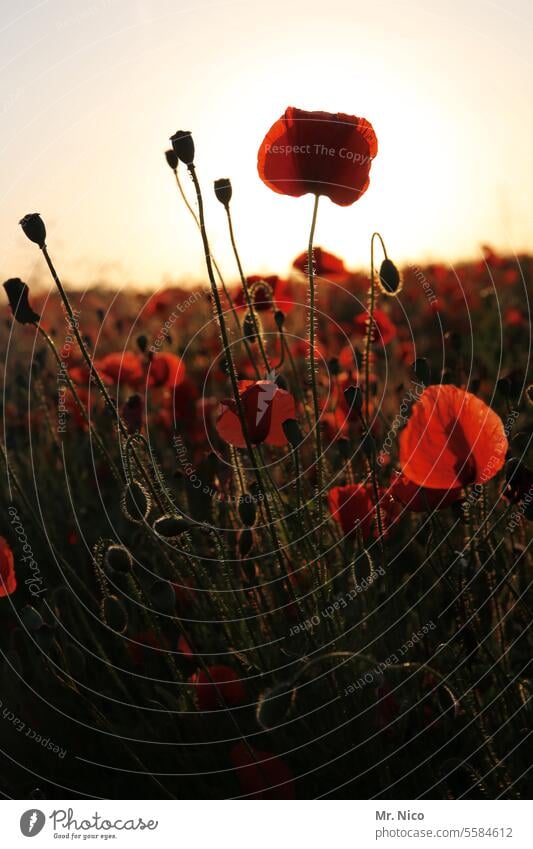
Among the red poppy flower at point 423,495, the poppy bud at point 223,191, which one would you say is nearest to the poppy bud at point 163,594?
the red poppy flower at point 423,495

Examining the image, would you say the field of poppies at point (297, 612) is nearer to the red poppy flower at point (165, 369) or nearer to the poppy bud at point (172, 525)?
the poppy bud at point (172, 525)

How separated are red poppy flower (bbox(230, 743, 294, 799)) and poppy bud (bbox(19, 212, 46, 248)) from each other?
0.70 metres

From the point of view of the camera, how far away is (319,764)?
1.26 m

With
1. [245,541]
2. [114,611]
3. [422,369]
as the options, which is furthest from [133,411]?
[422,369]

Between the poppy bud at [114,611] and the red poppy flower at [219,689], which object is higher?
the poppy bud at [114,611]

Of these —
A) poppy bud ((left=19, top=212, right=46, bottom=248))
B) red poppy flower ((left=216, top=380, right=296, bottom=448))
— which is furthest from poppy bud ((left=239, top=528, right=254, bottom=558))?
poppy bud ((left=19, top=212, right=46, bottom=248))

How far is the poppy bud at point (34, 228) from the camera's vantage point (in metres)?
1.09

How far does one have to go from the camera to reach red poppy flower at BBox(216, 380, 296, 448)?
125 cm

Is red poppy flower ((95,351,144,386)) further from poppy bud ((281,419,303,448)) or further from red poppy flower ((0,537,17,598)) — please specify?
poppy bud ((281,419,303,448))

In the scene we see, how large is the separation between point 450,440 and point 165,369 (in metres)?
1.03

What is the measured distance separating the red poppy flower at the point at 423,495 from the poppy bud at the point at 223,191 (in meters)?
0.45

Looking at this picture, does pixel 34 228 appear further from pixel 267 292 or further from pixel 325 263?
pixel 325 263

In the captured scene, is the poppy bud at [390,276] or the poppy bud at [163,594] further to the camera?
the poppy bud at [390,276]
